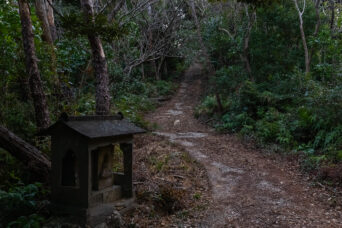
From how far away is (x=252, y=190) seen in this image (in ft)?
21.9

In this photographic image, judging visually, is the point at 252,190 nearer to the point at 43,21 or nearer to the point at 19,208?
the point at 19,208

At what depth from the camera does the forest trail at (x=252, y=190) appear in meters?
5.33

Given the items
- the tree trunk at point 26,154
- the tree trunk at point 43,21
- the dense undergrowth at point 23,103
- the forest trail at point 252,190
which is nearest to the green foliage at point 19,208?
the dense undergrowth at point 23,103

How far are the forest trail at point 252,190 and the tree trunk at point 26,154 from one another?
120 inches

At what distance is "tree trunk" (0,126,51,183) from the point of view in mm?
5484

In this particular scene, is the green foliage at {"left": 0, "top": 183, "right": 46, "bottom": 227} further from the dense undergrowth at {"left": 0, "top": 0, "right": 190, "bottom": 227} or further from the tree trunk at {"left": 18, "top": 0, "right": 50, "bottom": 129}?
the tree trunk at {"left": 18, "top": 0, "right": 50, "bottom": 129}

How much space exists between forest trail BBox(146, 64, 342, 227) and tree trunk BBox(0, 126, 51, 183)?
10.0ft

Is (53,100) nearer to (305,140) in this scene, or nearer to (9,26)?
(9,26)

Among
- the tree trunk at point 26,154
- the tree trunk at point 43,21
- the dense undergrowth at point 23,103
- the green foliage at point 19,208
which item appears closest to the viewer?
the green foliage at point 19,208

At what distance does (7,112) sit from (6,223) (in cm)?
352

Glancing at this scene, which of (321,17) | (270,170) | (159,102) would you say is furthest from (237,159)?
(159,102)

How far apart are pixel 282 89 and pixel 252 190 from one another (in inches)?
300

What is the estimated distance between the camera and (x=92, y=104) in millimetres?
11195

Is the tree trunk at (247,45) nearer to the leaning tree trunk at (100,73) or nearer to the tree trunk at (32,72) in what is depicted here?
the leaning tree trunk at (100,73)
